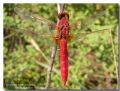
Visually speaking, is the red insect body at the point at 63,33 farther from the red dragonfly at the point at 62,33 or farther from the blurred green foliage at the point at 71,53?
the blurred green foliage at the point at 71,53

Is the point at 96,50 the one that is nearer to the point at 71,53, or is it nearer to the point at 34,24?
the point at 71,53

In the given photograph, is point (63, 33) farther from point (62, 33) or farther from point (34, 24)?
point (34, 24)

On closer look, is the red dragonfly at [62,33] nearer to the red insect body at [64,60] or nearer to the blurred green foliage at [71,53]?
the red insect body at [64,60]

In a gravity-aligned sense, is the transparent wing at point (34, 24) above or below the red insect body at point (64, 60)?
above

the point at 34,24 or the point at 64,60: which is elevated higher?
the point at 34,24

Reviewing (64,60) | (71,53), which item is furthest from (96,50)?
(64,60)

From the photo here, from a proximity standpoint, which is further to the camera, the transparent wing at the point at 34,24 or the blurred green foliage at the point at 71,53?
the blurred green foliage at the point at 71,53

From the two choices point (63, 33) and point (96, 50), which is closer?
point (63, 33)

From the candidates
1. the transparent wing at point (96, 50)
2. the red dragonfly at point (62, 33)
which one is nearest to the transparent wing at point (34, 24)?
the red dragonfly at point (62, 33)

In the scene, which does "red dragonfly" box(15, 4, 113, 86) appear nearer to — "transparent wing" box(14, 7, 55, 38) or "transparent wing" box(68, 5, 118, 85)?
"transparent wing" box(14, 7, 55, 38)
